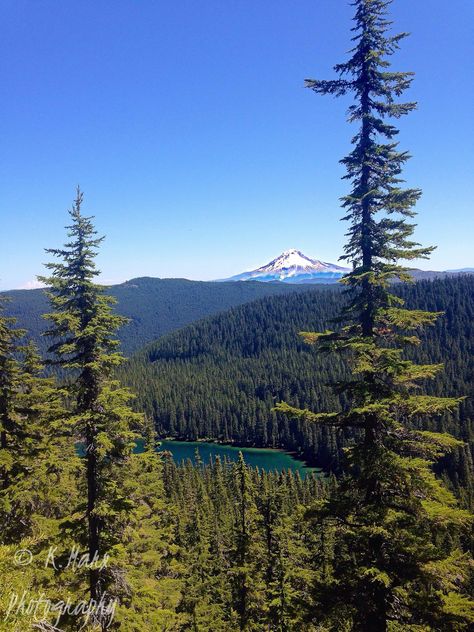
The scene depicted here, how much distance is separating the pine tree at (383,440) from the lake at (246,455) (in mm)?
118394

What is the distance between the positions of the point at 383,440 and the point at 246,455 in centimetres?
14884

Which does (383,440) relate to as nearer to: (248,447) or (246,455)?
(246,455)

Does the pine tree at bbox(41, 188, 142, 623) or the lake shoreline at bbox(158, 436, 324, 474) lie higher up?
the pine tree at bbox(41, 188, 142, 623)

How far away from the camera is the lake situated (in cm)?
13325

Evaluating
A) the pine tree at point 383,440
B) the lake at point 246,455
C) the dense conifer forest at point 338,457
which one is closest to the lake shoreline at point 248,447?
the lake at point 246,455

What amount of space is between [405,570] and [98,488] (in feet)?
31.0

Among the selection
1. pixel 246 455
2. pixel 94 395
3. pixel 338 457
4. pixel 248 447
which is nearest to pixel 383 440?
pixel 338 457

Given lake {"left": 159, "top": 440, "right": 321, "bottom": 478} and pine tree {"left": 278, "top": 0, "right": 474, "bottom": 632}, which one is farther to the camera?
lake {"left": 159, "top": 440, "right": 321, "bottom": 478}

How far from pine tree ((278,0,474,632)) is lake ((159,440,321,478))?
11839cm

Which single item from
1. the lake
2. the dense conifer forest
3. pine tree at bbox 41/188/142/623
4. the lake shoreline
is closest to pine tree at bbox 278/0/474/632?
the dense conifer forest

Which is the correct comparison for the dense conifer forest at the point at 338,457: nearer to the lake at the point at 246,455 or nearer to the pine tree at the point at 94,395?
the pine tree at the point at 94,395

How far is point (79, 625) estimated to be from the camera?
42.0ft

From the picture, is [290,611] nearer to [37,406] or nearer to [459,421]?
[37,406]

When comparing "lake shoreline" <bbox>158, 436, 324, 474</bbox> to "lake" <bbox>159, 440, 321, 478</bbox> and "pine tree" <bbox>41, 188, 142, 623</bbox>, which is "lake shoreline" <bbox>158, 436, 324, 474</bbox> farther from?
"pine tree" <bbox>41, 188, 142, 623</bbox>
